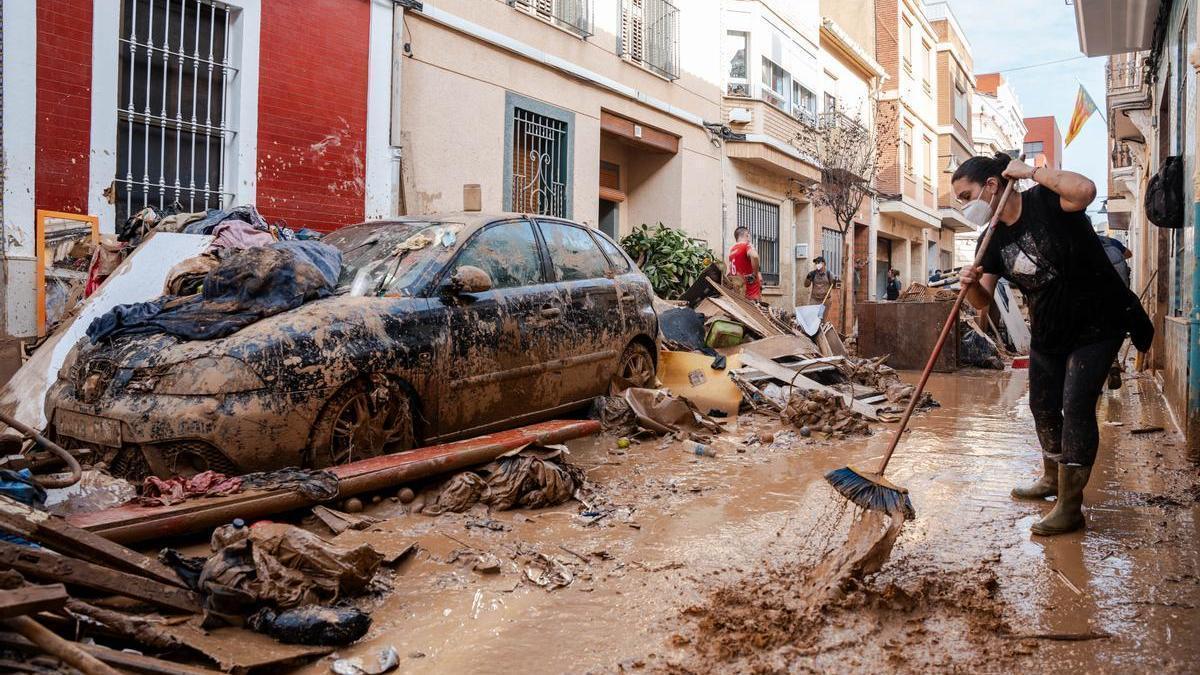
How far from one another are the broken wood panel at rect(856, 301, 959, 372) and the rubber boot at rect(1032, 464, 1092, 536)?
26.8ft

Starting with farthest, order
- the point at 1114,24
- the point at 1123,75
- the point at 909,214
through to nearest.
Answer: the point at 909,214
the point at 1123,75
the point at 1114,24

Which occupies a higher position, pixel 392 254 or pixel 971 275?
pixel 392 254

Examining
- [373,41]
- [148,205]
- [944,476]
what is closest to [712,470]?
[944,476]

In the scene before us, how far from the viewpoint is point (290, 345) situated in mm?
4008

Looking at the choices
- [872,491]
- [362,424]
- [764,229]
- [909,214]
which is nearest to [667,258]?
[764,229]

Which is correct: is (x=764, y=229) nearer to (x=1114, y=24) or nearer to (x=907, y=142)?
(x=1114, y=24)

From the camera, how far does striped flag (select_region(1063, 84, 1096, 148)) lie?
24734mm

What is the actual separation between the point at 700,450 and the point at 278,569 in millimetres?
3391

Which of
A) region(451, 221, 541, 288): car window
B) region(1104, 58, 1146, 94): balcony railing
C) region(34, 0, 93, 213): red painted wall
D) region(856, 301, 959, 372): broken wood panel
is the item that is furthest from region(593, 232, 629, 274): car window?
region(1104, 58, 1146, 94): balcony railing

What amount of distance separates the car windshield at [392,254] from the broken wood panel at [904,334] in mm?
8284

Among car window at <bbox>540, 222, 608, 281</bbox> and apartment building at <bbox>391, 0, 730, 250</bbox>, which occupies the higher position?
apartment building at <bbox>391, 0, 730, 250</bbox>

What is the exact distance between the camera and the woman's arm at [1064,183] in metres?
3.60

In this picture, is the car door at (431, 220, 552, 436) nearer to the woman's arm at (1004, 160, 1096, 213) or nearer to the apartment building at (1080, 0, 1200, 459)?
the woman's arm at (1004, 160, 1096, 213)

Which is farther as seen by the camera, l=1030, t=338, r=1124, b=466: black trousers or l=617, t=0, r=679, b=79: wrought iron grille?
l=617, t=0, r=679, b=79: wrought iron grille
